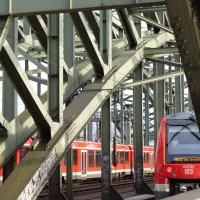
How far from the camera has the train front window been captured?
12.8m

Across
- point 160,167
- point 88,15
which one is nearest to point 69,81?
point 88,15

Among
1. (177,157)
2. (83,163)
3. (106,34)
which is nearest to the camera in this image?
(177,157)

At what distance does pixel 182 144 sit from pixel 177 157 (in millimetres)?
412

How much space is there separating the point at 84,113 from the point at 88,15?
3.04 metres

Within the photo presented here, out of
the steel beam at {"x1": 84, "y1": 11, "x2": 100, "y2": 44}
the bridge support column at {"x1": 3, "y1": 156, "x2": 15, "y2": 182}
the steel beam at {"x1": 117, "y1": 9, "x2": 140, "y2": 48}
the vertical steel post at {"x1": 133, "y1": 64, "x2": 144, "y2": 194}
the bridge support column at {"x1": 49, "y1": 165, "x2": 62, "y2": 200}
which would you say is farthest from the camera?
the vertical steel post at {"x1": 133, "y1": 64, "x2": 144, "y2": 194}

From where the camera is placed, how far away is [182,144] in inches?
513

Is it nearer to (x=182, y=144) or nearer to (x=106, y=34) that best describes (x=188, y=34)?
(x=182, y=144)

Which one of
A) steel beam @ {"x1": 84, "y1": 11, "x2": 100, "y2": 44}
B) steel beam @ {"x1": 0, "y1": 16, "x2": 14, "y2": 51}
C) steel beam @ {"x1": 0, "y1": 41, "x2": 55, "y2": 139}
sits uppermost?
steel beam @ {"x1": 84, "y1": 11, "x2": 100, "y2": 44}

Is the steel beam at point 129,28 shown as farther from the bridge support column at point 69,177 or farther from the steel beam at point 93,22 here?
the bridge support column at point 69,177

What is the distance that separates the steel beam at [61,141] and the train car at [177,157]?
6.49 feet

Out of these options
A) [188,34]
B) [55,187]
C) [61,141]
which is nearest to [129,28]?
[55,187]

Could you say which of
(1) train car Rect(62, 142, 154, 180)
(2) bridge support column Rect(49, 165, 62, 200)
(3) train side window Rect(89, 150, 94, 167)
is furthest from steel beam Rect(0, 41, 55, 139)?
(3) train side window Rect(89, 150, 94, 167)

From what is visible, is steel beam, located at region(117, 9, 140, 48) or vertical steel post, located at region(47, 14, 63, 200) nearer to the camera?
vertical steel post, located at region(47, 14, 63, 200)

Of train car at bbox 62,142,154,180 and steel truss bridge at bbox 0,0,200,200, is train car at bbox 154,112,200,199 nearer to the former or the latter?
steel truss bridge at bbox 0,0,200,200
